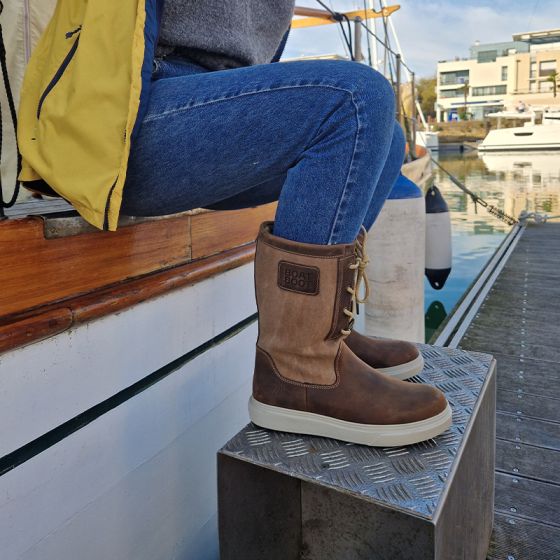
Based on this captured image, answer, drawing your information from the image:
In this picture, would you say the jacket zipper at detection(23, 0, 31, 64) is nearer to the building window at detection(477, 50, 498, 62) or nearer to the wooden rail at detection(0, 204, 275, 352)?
the wooden rail at detection(0, 204, 275, 352)

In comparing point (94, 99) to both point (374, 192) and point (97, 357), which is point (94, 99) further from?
point (374, 192)

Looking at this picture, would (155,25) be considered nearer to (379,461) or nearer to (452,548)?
→ (379,461)

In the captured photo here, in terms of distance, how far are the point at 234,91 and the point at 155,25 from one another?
15cm

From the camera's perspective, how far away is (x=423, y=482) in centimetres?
94

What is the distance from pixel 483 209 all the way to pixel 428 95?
191 ft

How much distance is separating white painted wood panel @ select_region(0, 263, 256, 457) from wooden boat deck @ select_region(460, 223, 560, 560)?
39.3 inches

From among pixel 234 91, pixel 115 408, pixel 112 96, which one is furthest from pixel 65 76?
pixel 115 408

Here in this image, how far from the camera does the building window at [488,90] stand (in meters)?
60.6

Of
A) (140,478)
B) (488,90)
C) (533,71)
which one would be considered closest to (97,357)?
(140,478)

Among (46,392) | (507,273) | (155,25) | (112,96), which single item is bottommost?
(507,273)

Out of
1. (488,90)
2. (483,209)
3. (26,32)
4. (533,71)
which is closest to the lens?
(26,32)

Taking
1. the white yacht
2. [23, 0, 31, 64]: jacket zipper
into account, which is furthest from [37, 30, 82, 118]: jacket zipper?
the white yacht

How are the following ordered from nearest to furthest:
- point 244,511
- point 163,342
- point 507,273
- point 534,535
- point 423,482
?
1. point 423,482
2. point 244,511
3. point 163,342
4. point 534,535
5. point 507,273

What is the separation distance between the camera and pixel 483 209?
1081cm
